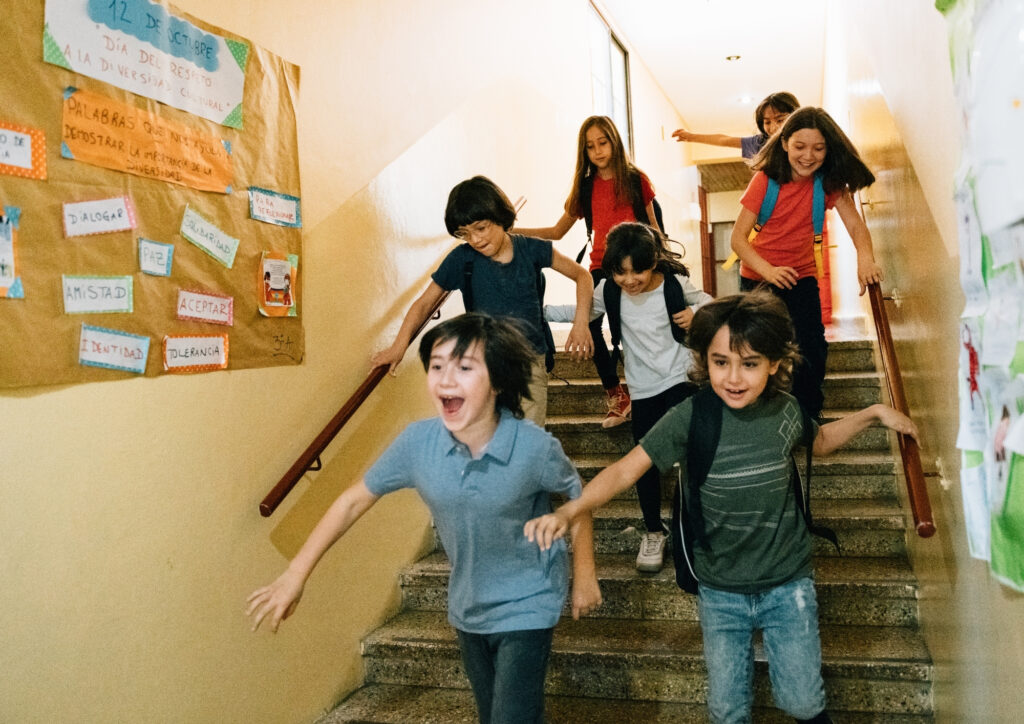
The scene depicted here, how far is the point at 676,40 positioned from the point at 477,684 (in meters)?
7.63

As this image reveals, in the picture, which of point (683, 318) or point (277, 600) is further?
point (683, 318)

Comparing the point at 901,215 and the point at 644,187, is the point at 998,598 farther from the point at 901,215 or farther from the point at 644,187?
the point at 644,187

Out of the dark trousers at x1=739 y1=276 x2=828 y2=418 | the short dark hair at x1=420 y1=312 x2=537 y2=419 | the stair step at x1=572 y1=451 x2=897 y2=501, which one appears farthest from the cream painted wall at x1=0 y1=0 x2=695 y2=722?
the stair step at x1=572 y1=451 x2=897 y2=501

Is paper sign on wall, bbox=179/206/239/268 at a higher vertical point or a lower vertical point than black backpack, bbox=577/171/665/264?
lower

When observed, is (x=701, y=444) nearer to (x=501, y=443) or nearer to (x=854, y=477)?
(x=501, y=443)

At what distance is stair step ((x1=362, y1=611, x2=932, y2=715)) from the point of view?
2.51 metres

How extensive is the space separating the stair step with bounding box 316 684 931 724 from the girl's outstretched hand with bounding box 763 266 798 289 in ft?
4.88

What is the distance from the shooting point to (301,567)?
175 centimetres

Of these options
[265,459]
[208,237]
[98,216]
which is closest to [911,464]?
[265,459]

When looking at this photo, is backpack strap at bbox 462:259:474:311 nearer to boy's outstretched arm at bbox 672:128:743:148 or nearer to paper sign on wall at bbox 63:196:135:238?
paper sign on wall at bbox 63:196:135:238

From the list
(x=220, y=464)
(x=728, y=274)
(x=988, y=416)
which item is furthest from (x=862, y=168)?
(x=728, y=274)

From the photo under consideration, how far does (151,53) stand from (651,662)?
235 centimetres

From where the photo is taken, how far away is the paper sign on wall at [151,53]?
195 centimetres

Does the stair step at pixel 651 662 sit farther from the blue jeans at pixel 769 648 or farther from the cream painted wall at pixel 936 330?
the blue jeans at pixel 769 648
